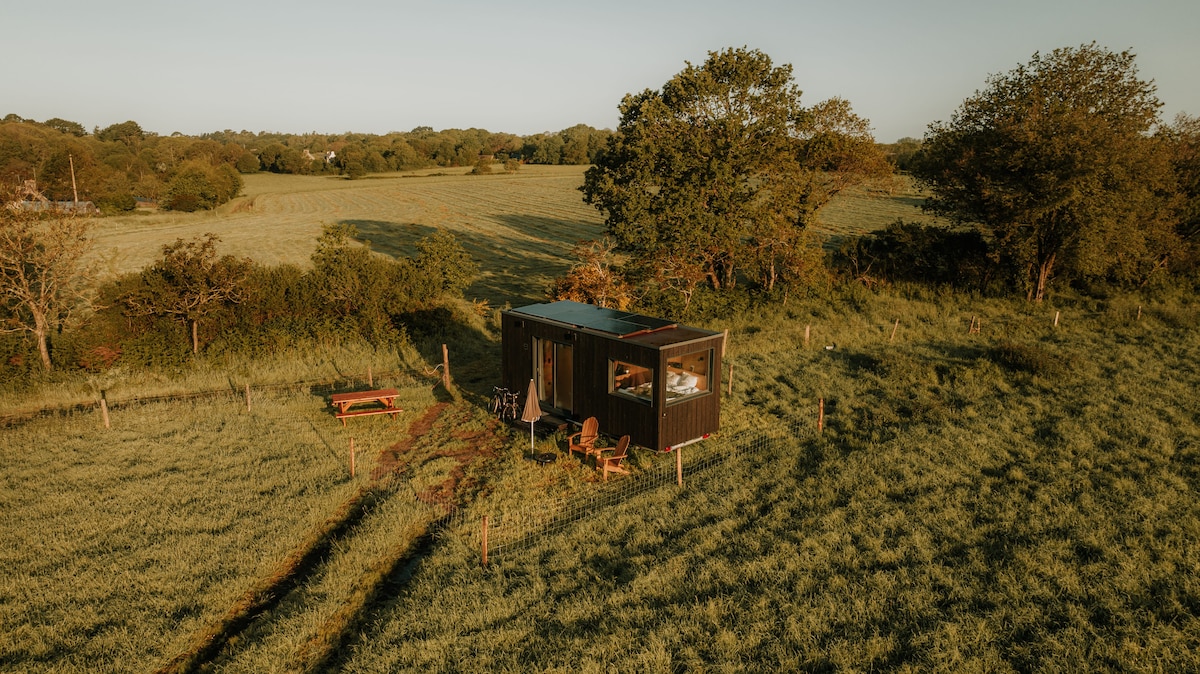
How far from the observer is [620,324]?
1433 centimetres

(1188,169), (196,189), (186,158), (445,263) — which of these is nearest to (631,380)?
(445,263)

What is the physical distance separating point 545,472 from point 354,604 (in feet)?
15.7

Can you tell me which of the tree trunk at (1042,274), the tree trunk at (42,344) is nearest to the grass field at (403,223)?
the tree trunk at (42,344)

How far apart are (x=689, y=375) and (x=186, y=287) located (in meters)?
16.8

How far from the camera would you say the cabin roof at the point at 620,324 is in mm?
13289

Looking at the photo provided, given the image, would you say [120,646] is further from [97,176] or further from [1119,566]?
[97,176]

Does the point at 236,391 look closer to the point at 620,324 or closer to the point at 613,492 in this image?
the point at 620,324

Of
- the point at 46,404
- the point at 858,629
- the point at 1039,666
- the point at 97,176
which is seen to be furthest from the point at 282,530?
the point at 97,176

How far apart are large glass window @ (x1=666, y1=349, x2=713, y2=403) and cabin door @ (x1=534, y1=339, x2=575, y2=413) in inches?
102

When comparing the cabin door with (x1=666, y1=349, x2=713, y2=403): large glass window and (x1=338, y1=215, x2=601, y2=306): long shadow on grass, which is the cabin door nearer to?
(x1=666, y1=349, x2=713, y2=403): large glass window

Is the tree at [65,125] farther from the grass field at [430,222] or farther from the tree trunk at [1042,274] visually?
the tree trunk at [1042,274]

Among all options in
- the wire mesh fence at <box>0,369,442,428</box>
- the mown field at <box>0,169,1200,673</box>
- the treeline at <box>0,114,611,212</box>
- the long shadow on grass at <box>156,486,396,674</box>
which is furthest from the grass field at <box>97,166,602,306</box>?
the long shadow on grass at <box>156,486,396,674</box>

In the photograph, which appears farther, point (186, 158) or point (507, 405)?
point (186, 158)

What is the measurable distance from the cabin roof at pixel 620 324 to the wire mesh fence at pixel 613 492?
2.59 m
